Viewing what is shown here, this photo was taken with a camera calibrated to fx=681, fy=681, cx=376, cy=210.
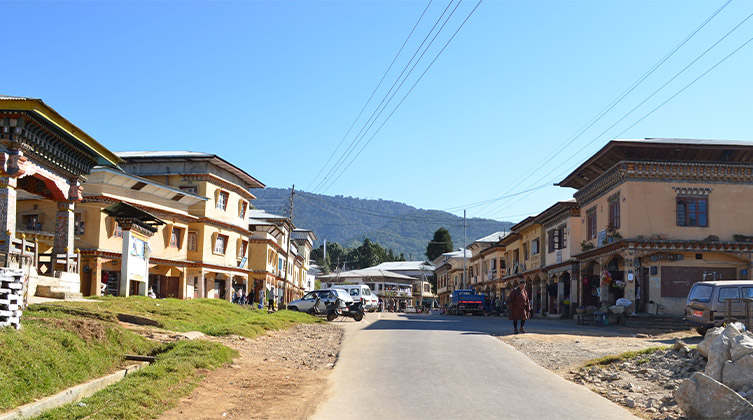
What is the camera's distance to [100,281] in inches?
1521

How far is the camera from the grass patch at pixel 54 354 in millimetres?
8305

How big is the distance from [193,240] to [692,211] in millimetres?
32681

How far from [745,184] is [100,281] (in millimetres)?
34291

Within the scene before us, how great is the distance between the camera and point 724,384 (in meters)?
9.49

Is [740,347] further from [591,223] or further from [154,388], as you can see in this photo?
[591,223]

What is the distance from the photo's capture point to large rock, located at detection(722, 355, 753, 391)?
9.28m

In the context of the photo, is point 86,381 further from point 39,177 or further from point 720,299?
point 720,299

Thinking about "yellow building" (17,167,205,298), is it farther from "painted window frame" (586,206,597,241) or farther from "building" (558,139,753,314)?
"building" (558,139,753,314)

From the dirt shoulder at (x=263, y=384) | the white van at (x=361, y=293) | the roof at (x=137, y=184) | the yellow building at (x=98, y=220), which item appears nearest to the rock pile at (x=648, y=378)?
the dirt shoulder at (x=263, y=384)

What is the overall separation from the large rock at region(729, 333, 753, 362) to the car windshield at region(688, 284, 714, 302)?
13.0m

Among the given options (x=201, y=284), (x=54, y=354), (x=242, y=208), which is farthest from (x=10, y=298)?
(x=242, y=208)

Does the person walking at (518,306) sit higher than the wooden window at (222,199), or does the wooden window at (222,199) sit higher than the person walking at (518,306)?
the wooden window at (222,199)

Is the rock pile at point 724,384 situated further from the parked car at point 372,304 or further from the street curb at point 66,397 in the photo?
the parked car at point 372,304

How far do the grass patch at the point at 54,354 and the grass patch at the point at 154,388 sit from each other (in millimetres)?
482
